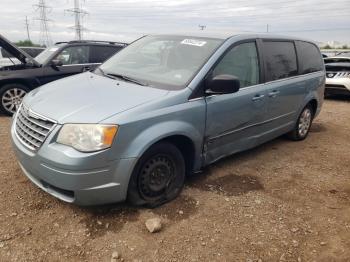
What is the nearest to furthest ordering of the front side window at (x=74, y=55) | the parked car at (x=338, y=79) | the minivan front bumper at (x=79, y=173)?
the minivan front bumper at (x=79, y=173), the front side window at (x=74, y=55), the parked car at (x=338, y=79)

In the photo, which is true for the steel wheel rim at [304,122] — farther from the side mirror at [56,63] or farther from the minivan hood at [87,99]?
the side mirror at [56,63]

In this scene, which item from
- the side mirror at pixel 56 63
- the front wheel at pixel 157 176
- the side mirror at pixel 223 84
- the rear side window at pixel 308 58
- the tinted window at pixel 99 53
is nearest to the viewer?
the front wheel at pixel 157 176

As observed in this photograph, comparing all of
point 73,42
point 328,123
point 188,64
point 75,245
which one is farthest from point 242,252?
point 73,42

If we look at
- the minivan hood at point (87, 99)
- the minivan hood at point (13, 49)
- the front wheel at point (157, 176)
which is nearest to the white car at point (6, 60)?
the minivan hood at point (13, 49)

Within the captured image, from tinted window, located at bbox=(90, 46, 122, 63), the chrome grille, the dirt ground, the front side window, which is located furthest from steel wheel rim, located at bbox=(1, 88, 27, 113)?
the chrome grille

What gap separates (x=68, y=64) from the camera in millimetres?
7723

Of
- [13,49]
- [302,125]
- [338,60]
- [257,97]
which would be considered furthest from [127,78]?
[338,60]

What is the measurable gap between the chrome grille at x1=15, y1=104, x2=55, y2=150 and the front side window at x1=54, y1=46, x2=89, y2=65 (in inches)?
178

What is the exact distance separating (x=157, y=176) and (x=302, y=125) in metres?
3.38

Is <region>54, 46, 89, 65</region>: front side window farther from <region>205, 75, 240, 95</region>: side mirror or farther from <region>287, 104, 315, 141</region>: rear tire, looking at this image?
<region>205, 75, 240, 95</region>: side mirror

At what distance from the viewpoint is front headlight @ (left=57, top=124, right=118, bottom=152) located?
2846 mm

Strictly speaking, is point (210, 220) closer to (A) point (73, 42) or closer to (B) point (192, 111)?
(B) point (192, 111)

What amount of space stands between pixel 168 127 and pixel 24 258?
1.58 m

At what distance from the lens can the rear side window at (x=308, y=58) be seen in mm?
5418
